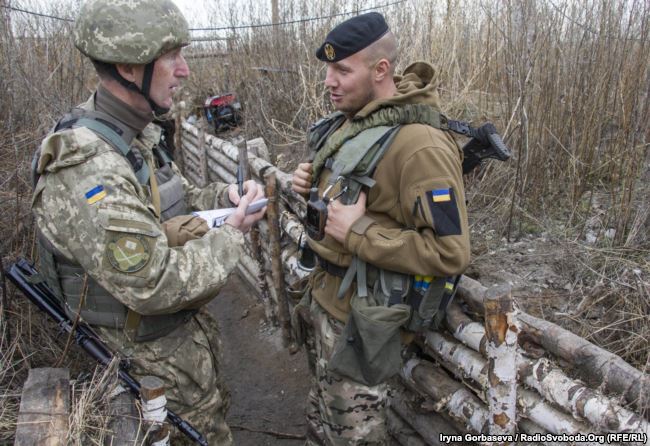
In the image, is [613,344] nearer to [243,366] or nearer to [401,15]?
[243,366]

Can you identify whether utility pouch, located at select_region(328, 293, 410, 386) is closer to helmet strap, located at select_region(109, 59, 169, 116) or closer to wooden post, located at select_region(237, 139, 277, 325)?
helmet strap, located at select_region(109, 59, 169, 116)

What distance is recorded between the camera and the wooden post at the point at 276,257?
402 cm

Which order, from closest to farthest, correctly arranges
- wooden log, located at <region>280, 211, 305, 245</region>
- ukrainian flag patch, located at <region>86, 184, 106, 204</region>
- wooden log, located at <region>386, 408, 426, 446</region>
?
ukrainian flag patch, located at <region>86, 184, 106, 204</region>
wooden log, located at <region>386, 408, 426, 446</region>
wooden log, located at <region>280, 211, 305, 245</region>

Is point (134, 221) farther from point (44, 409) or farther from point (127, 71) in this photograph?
point (44, 409)

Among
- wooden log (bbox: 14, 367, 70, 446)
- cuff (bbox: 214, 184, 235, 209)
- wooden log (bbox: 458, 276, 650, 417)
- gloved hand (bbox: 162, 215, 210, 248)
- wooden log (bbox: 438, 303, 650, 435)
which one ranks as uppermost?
gloved hand (bbox: 162, 215, 210, 248)

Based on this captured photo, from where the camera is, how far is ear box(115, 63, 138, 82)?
7.01 ft

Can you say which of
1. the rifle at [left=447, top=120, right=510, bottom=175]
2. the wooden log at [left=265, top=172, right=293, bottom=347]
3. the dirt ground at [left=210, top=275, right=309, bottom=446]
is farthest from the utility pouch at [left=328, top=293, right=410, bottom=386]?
the wooden log at [left=265, top=172, right=293, bottom=347]

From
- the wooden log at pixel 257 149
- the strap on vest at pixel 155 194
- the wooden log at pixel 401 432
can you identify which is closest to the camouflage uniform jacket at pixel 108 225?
the strap on vest at pixel 155 194

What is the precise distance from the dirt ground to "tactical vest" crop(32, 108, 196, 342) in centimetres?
170

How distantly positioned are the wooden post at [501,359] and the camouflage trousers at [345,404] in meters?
0.57

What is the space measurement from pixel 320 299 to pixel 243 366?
87.8 inches

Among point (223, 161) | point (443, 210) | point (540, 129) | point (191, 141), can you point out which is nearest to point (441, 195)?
point (443, 210)

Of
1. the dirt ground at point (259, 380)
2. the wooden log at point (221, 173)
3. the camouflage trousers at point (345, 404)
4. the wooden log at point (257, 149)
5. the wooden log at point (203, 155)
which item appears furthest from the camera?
the wooden log at point (203, 155)

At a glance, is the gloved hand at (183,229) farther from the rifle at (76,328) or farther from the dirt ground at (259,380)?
the dirt ground at (259,380)
